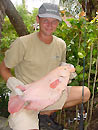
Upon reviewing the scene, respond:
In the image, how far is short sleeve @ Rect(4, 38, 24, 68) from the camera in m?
1.58

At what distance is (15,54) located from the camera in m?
1.58

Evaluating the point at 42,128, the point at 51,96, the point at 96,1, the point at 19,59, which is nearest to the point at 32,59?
the point at 19,59

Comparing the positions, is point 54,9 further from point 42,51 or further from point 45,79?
point 45,79

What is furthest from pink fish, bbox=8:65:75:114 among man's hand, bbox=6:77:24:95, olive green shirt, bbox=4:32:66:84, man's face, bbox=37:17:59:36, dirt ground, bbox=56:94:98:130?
dirt ground, bbox=56:94:98:130

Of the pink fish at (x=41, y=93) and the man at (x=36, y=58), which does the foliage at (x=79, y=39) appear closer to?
the man at (x=36, y=58)

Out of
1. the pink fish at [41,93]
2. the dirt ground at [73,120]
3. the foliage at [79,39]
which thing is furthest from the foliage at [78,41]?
the dirt ground at [73,120]

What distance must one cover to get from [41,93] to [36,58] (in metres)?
0.39

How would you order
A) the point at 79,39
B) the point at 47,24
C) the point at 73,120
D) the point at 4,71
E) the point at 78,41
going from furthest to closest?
1. the point at 73,120
2. the point at 78,41
3. the point at 79,39
4. the point at 4,71
5. the point at 47,24

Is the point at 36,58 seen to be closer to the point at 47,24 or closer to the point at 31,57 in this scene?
the point at 31,57

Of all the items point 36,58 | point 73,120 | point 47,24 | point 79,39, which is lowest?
point 73,120

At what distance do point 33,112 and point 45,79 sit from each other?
324 millimetres

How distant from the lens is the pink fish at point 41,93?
1358mm

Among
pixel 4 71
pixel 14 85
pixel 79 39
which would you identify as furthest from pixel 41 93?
pixel 79 39

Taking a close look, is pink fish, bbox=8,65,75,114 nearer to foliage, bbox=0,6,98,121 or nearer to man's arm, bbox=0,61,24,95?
man's arm, bbox=0,61,24,95
